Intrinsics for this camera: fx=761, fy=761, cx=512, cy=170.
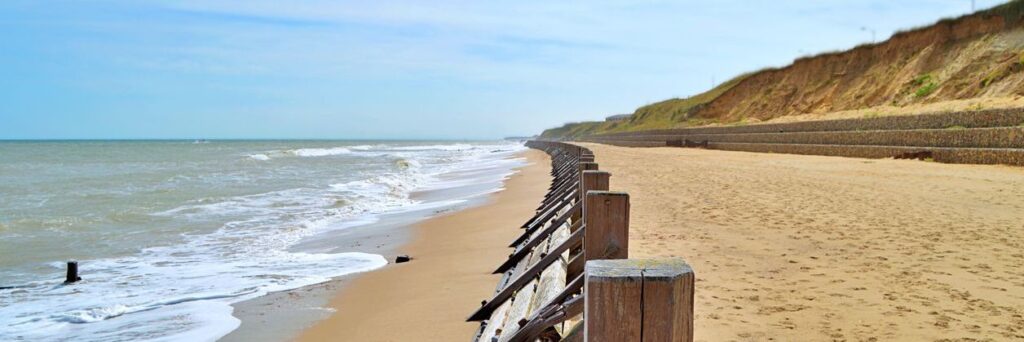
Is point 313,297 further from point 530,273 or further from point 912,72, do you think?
point 912,72

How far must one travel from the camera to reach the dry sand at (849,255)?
454 centimetres

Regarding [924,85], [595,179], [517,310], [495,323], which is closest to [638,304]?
[517,310]

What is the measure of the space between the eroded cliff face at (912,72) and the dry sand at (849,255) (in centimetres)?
1628

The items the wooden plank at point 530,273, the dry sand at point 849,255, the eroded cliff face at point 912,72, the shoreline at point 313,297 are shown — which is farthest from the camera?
the eroded cliff face at point 912,72

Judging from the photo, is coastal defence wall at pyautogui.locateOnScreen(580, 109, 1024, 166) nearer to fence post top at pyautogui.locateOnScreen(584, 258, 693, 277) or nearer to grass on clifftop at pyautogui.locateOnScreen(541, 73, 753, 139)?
fence post top at pyautogui.locateOnScreen(584, 258, 693, 277)

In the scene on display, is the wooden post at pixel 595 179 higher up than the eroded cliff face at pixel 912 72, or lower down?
lower down

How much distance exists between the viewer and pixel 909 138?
20453 mm

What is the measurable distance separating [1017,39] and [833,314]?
96.8 feet

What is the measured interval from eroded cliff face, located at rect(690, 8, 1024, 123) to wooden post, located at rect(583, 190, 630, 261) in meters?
24.2

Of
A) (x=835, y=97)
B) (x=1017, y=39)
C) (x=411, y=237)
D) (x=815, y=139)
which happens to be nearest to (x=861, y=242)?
(x=411, y=237)

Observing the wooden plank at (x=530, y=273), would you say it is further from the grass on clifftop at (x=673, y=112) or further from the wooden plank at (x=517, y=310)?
the grass on clifftop at (x=673, y=112)

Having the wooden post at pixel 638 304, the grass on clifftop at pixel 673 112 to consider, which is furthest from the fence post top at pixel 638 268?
the grass on clifftop at pixel 673 112

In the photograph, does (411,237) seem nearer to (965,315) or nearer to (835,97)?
(965,315)

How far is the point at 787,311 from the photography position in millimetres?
4832
